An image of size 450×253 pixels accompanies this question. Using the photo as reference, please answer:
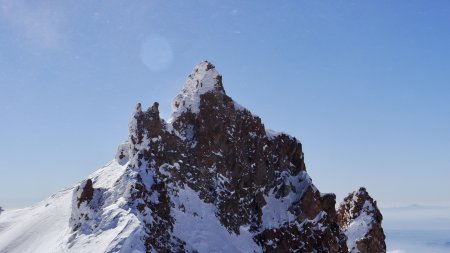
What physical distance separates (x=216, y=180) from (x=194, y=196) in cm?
667

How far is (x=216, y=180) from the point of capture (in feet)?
260

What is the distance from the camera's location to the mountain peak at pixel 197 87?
270 ft

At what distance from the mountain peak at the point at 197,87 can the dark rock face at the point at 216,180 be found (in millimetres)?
178

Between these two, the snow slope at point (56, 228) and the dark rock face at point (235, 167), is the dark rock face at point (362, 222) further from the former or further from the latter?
the snow slope at point (56, 228)

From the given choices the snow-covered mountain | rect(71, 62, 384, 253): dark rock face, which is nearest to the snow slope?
the snow-covered mountain

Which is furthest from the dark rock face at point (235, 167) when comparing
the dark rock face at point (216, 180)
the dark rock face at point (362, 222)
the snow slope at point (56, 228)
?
the dark rock face at point (362, 222)

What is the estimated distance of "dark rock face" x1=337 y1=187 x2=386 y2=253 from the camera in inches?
3989

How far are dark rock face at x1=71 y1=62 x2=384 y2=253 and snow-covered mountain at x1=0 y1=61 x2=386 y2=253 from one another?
0.59ft

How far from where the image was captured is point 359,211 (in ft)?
354

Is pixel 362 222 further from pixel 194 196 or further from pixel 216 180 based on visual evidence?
pixel 194 196

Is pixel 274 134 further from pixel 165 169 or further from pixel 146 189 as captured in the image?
pixel 146 189

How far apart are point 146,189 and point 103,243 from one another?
10.5 meters

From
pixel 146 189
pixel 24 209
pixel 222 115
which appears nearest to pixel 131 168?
pixel 146 189

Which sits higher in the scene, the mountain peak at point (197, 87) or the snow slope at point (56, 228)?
the mountain peak at point (197, 87)
